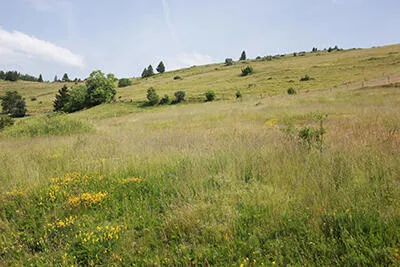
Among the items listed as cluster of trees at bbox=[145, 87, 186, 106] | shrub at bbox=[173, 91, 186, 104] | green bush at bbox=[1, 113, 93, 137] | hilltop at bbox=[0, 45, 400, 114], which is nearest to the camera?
green bush at bbox=[1, 113, 93, 137]

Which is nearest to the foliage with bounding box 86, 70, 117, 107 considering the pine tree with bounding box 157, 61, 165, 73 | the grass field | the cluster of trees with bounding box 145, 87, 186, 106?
the cluster of trees with bounding box 145, 87, 186, 106

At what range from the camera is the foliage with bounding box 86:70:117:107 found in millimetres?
58463

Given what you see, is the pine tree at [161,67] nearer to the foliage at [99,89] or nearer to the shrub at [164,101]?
the foliage at [99,89]

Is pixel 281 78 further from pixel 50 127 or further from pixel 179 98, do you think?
pixel 50 127

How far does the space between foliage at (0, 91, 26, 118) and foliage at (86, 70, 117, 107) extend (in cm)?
2524

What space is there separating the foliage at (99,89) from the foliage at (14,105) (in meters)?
25.2

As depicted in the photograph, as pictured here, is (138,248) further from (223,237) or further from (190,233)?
(223,237)

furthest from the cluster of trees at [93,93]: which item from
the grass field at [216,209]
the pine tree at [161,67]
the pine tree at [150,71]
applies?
the pine tree at [161,67]

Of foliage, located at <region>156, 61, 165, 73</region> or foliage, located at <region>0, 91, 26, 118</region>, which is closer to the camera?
foliage, located at <region>0, 91, 26, 118</region>

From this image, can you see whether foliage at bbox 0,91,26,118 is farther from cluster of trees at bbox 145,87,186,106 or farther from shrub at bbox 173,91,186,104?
shrub at bbox 173,91,186,104

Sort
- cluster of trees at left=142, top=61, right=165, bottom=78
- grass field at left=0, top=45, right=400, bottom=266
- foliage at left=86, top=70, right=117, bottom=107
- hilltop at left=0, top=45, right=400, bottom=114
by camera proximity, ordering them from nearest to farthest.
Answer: grass field at left=0, top=45, right=400, bottom=266, hilltop at left=0, top=45, right=400, bottom=114, foliage at left=86, top=70, right=117, bottom=107, cluster of trees at left=142, top=61, right=165, bottom=78

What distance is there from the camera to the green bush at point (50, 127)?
39.4 feet

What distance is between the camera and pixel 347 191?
8.80 feet

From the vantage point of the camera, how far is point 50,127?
12.5 metres
